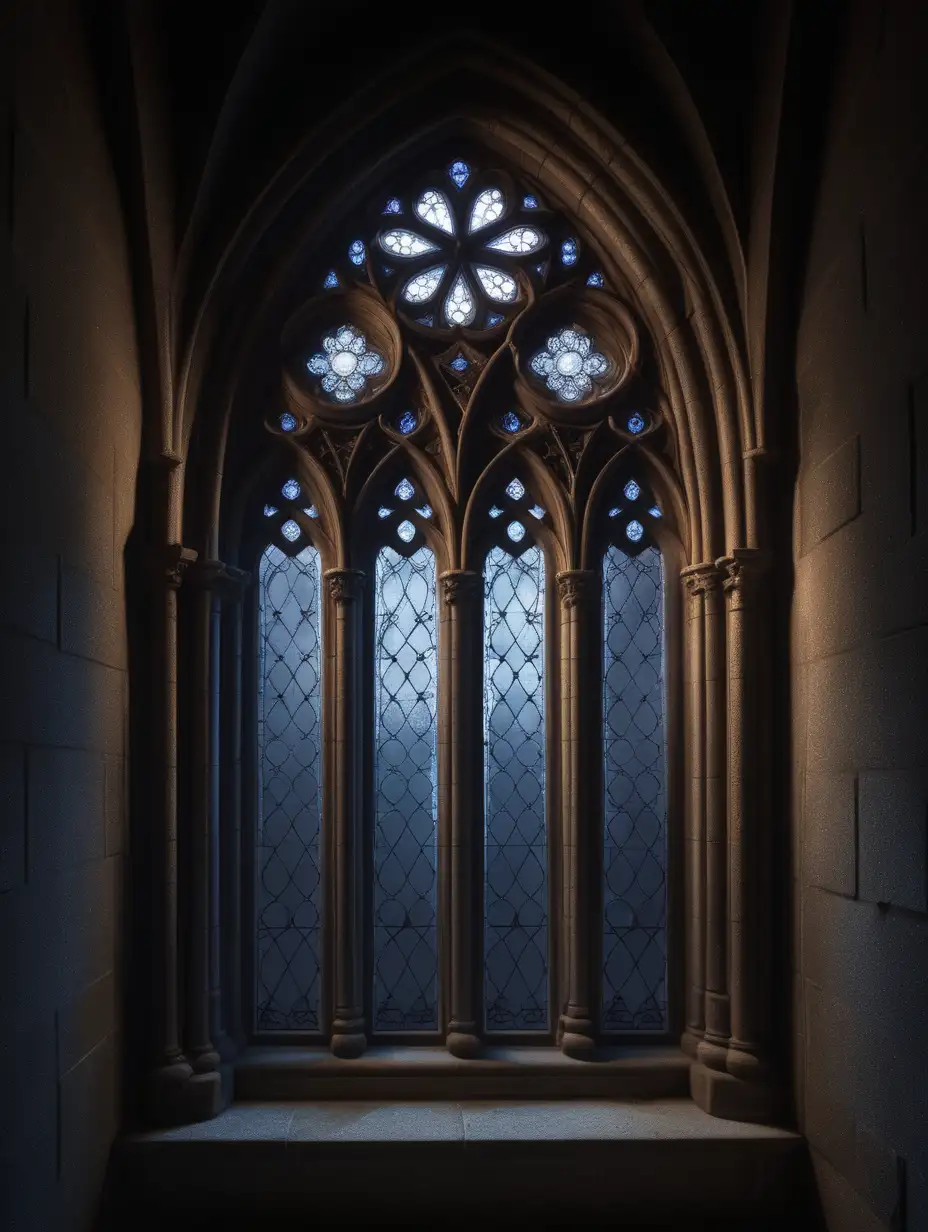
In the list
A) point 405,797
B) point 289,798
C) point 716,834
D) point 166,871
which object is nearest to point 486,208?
point 405,797

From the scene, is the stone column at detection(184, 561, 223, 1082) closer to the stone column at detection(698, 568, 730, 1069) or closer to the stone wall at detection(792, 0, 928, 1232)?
the stone column at detection(698, 568, 730, 1069)

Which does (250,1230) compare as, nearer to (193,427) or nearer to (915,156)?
(193,427)

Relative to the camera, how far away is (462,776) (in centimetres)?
421

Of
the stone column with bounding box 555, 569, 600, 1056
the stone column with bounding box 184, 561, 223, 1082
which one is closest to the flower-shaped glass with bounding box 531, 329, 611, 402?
the stone column with bounding box 555, 569, 600, 1056

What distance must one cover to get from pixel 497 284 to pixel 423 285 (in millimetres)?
286

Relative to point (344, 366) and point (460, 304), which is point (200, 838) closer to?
point (344, 366)

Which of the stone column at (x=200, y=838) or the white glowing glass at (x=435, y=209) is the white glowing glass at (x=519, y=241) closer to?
the white glowing glass at (x=435, y=209)

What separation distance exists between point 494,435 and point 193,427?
112 centimetres

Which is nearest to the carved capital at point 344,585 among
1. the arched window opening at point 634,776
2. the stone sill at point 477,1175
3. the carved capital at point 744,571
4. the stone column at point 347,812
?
the stone column at point 347,812

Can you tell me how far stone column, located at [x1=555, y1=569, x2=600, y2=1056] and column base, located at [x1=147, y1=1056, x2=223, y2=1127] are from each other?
1258 mm

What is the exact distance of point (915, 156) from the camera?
9.26 ft

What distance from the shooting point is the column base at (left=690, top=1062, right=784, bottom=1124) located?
12.4 ft

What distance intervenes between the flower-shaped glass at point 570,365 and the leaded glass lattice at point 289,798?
1141 millimetres

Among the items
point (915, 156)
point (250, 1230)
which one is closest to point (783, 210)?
point (915, 156)
